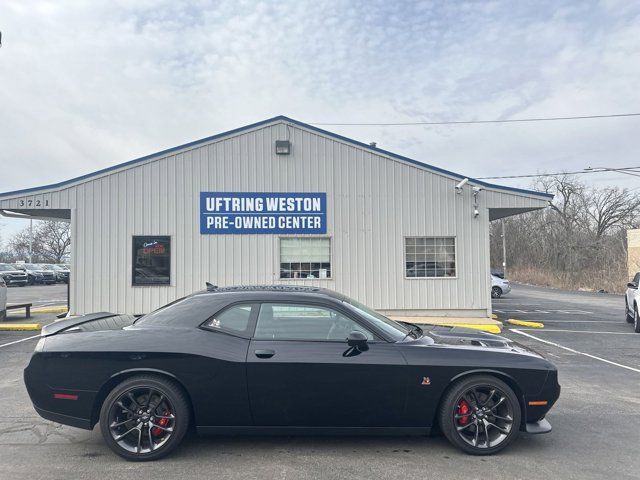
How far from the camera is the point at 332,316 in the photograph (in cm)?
440

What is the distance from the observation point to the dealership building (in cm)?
1255

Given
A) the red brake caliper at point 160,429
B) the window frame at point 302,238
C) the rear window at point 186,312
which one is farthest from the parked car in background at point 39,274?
the red brake caliper at point 160,429

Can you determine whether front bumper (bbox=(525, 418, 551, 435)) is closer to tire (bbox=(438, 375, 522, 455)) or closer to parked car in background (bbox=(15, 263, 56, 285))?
Result: tire (bbox=(438, 375, 522, 455))

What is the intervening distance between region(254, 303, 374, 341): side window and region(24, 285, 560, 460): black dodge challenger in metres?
0.02

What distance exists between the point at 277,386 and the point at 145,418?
3.76 ft

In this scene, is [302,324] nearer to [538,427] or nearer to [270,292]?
[270,292]

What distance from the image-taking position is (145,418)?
4125 millimetres

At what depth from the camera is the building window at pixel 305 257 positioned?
42.5 ft

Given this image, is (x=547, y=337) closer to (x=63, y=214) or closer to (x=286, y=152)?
(x=286, y=152)

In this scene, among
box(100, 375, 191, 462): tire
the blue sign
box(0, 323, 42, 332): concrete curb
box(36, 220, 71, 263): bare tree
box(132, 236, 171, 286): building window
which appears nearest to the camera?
box(100, 375, 191, 462): tire

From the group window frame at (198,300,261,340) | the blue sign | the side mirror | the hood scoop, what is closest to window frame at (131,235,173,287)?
the blue sign

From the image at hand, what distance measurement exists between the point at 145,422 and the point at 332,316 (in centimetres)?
182

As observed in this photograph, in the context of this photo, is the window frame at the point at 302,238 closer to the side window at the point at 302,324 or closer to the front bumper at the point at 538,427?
the side window at the point at 302,324

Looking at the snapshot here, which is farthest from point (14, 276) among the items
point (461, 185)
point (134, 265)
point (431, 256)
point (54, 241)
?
point (54, 241)
